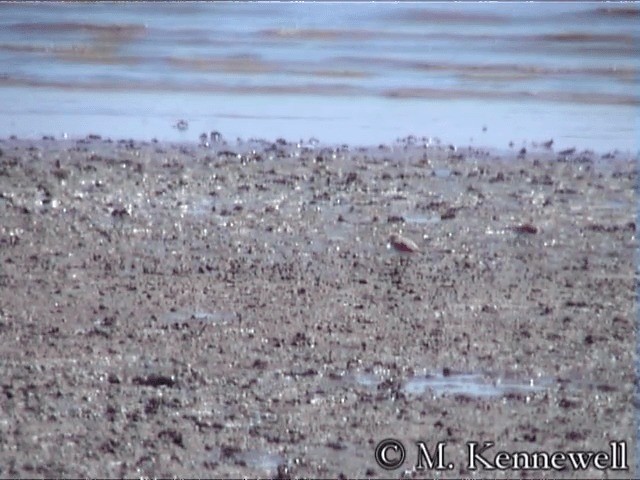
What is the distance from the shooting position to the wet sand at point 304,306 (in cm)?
380

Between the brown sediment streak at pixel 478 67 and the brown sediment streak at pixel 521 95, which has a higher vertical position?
the brown sediment streak at pixel 478 67

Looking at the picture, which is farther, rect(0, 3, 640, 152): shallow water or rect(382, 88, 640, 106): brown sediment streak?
rect(382, 88, 640, 106): brown sediment streak

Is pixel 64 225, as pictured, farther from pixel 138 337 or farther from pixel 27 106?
pixel 27 106

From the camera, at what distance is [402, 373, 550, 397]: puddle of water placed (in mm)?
4094

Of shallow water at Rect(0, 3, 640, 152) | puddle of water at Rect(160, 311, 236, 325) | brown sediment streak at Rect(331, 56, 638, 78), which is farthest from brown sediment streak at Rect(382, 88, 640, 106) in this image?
puddle of water at Rect(160, 311, 236, 325)

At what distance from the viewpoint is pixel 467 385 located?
414 centimetres

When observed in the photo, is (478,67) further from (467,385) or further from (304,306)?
(467,385)

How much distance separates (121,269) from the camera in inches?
202

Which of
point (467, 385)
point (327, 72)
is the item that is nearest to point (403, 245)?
point (467, 385)

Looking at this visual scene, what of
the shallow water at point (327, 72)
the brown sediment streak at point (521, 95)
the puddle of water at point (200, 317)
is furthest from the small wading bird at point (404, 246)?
the brown sediment streak at point (521, 95)

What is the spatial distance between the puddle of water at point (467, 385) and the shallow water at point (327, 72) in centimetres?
263

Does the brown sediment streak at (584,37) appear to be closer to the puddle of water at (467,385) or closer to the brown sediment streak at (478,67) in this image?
the brown sediment streak at (478,67)

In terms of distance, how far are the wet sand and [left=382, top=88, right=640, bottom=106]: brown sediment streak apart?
536 millimetres

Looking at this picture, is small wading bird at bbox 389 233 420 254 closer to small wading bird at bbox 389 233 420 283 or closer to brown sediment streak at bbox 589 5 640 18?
small wading bird at bbox 389 233 420 283
